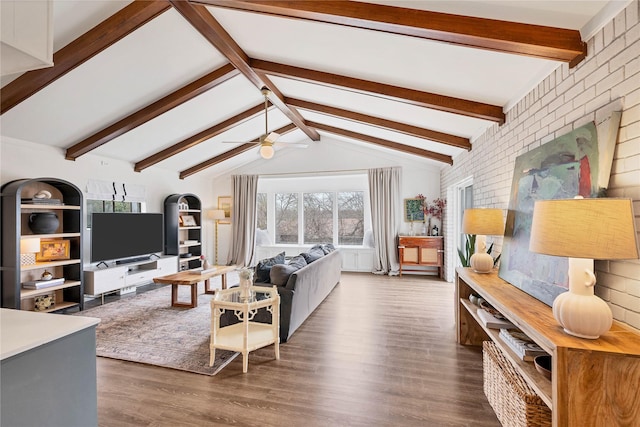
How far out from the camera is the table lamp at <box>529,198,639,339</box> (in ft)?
3.92

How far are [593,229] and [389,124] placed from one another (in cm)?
369

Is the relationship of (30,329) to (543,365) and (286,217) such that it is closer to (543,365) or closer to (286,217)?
(543,365)

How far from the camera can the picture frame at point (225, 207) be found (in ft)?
26.3

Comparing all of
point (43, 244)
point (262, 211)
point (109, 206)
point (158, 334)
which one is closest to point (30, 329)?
point (158, 334)

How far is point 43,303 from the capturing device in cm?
401

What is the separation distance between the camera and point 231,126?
5.53 m

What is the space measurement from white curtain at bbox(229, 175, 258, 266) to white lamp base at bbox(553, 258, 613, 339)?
6907mm

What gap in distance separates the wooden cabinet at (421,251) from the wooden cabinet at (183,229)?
15.5 feet

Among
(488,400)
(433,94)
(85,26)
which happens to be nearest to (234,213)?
(85,26)

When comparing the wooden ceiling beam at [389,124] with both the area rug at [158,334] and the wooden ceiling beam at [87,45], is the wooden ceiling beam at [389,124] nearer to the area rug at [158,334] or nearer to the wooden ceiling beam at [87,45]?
the wooden ceiling beam at [87,45]

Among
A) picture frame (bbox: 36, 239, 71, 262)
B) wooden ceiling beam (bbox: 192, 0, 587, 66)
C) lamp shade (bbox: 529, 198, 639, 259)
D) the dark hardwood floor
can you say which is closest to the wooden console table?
lamp shade (bbox: 529, 198, 639, 259)

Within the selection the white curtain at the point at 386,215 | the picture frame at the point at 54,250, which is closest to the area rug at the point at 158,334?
the picture frame at the point at 54,250

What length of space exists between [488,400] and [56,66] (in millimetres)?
4805

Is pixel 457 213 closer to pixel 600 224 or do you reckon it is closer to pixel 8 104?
pixel 600 224
